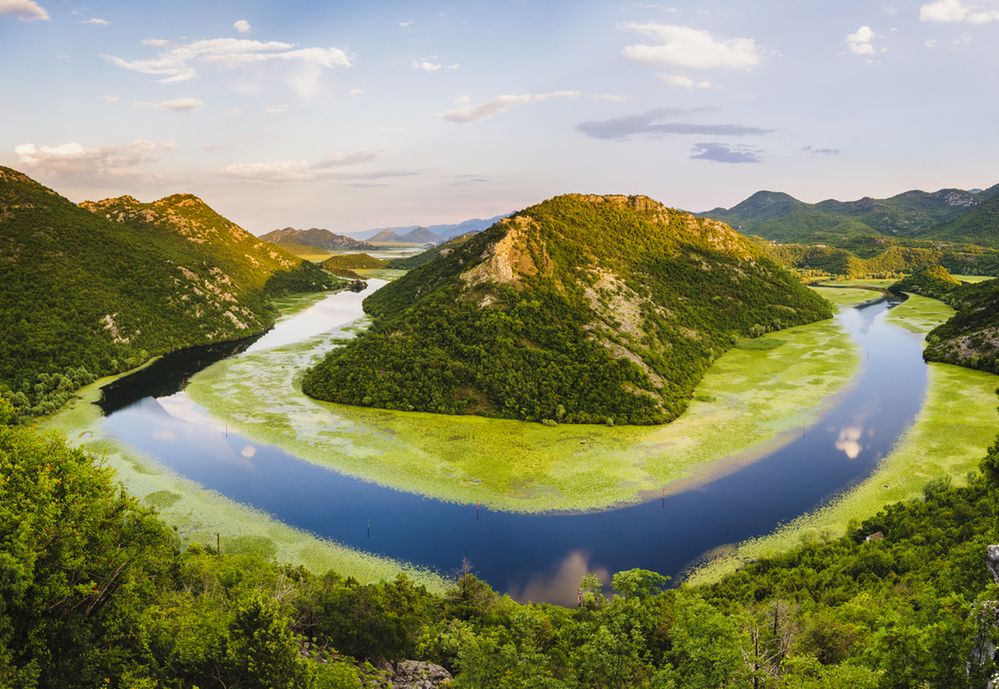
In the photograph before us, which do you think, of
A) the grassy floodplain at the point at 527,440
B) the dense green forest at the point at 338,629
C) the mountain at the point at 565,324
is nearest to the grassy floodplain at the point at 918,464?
the grassy floodplain at the point at 527,440

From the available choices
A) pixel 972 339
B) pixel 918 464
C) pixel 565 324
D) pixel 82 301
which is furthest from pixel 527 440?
pixel 82 301

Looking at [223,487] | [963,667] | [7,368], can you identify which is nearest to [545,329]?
[223,487]

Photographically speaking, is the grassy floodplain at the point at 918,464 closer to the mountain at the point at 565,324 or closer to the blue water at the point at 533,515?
the blue water at the point at 533,515

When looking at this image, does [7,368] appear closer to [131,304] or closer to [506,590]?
[131,304]

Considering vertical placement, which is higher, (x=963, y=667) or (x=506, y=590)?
(x=963, y=667)

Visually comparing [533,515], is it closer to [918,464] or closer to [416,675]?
[416,675]

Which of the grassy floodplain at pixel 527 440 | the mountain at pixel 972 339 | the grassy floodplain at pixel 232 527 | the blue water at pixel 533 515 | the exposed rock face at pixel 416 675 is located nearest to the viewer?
the exposed rock face at pixel 416 675

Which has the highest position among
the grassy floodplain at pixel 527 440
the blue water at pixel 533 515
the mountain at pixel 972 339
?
the mountain at pixel 972 339

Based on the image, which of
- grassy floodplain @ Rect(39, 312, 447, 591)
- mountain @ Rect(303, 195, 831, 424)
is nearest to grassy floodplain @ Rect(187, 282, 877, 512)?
mountain @ Rect(303, 195, 831, 424)

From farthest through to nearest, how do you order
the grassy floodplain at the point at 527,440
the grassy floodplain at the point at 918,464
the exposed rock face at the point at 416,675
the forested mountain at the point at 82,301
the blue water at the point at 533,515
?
the forested mountain at the point at 82,301 → the grassy floodplain at the point at 527,440 → the grassy floodplain at the point at 918,464 → the blue water at the point at 533,515 → the exposed rock face at the point at 416,675
